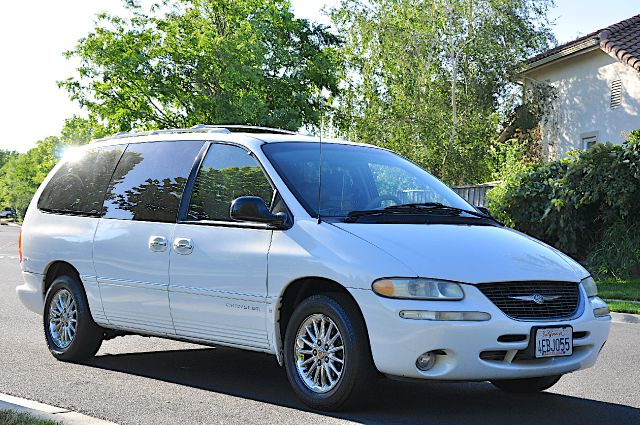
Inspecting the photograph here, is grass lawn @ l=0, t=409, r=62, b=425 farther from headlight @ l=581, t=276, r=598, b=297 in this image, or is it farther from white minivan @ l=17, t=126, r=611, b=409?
headlight @ l=581, t=276, r=598, b=297

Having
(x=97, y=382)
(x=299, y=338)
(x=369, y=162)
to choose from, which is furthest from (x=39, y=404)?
(x=369, y=162)

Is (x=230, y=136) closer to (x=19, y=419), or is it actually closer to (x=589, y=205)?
(x=19, y=419)

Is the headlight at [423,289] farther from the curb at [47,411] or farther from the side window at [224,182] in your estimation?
the curb at [47,411]

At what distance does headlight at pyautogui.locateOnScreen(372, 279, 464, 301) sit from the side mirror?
1114 mm

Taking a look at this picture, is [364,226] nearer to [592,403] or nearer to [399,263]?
[399,263]

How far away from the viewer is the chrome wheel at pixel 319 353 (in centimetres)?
667

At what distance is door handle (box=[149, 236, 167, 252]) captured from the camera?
794 centimetres

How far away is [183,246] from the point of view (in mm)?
7762

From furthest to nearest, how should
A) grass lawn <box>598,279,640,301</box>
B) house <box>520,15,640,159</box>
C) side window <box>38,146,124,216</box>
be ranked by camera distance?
house <box>520,15,640,159</box>
grass lawn <box>598,279,640,301</box>
side window <box>38,146,124,216</box>

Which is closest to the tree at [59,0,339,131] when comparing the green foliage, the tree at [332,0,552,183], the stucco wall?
the tree at [332,0,552,183]

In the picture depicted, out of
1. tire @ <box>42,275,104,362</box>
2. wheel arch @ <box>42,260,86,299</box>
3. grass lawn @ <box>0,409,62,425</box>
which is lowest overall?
grass lawn @ <box>0,409,62,425</box>

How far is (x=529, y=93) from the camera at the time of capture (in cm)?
3806

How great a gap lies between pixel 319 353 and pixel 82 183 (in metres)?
3.46

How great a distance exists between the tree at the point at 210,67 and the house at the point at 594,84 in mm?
15015
